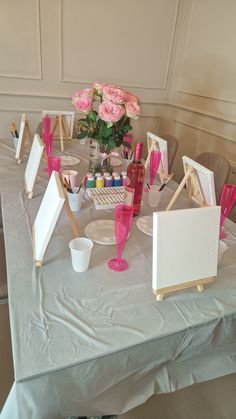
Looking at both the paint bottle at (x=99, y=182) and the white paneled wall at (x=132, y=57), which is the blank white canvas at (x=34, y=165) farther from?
the white paneled wall at (x=132, y=57)

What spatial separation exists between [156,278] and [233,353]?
42 cm

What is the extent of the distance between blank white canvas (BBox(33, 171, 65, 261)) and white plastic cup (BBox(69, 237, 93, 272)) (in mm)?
83

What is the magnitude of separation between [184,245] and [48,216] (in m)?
0.41

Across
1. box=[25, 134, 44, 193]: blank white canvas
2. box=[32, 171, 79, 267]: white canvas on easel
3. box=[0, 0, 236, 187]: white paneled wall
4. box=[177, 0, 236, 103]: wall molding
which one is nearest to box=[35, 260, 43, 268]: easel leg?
box=[32, 171, 79, 267]: white canvas on easel

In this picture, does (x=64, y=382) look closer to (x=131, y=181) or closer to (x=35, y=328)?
(x=35, y=328)

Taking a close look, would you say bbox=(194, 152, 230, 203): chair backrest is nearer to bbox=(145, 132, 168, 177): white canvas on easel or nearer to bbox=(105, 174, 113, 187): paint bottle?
bbox=(145, 132, 168, 177): white canvas on easel

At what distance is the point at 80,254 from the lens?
79 centimetres

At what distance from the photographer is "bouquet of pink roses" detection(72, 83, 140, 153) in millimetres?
1205

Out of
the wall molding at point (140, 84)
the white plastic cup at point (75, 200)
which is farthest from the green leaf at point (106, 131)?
the wall molding at point (140, 84)

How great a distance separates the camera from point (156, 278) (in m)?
0.72

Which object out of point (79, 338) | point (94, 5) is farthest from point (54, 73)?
point (79, 338)

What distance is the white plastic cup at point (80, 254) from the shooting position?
2.61ft

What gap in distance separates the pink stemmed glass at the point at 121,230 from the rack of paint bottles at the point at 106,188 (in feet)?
1.27

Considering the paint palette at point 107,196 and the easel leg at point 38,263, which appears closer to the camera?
the easel leg at point 38,263
